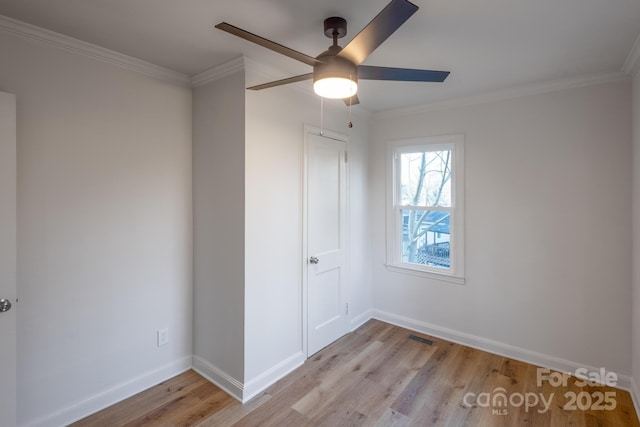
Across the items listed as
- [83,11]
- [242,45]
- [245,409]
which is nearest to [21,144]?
[83,11]

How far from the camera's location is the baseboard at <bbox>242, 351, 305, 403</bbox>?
2.38 m

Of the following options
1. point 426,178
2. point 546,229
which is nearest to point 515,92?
point 426,178

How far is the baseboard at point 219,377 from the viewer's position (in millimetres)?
2393

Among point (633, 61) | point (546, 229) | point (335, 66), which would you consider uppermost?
point (633, 61)

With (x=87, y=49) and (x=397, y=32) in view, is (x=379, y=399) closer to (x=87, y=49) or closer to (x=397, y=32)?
(x=397, y=32)

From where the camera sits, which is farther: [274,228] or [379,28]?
[274,228]

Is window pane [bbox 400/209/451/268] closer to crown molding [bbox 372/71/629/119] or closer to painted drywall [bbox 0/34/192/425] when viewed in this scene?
crown molding [bbox 372/71/629/119]

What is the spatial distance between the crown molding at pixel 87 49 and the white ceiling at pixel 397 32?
0.06 meters

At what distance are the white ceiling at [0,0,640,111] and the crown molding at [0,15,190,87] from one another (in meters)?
0.06

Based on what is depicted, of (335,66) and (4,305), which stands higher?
(335,66)

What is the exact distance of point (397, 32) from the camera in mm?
1914

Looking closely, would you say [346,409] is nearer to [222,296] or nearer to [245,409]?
[245,409]

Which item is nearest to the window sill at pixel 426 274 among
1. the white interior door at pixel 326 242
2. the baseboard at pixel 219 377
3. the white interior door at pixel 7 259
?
the white interior door at pixel 326 242

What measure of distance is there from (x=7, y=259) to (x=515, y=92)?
3.93 meters
